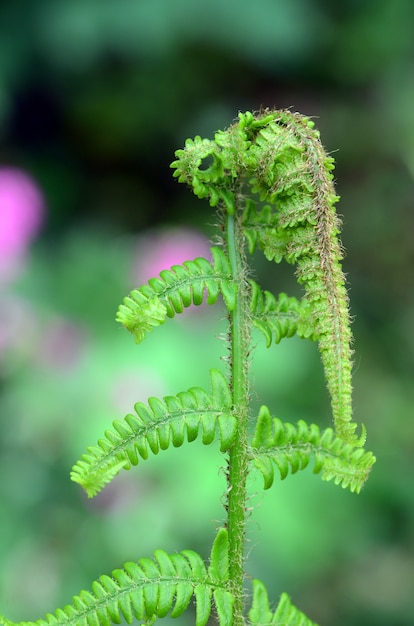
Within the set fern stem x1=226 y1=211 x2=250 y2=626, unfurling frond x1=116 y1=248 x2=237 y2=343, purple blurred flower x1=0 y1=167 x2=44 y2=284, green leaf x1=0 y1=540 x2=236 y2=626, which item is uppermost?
purple blurred flower x1=0 y1=167 x2=44 y2=284

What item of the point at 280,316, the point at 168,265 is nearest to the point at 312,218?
the point at 280,316

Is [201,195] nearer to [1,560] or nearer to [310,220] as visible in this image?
[310,220]

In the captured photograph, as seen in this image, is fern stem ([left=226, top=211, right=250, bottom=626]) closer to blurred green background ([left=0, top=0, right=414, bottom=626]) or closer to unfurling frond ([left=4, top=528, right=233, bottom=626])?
unfurling frond ([left=4, top=528, right=233, bottom=626])

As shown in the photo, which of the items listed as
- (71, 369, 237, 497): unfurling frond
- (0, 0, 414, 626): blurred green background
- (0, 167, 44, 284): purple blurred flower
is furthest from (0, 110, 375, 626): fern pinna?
(0, 167, 44, 284): purple blurred flower

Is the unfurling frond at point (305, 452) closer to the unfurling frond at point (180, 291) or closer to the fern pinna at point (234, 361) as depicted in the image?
the fern pinna at point (234, 361)

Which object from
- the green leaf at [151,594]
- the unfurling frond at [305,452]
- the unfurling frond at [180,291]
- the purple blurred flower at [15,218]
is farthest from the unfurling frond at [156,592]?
the purple blurred flower at [15,218]

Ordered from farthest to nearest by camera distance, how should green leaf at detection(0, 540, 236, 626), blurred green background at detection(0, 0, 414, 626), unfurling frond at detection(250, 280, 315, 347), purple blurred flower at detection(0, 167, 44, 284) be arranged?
purple blurred flower at detection(0, 167, 44, 284) → blurred green background at detection(0, 0, 414, 626) → unfurling frond at detection(250, 280, 315, 347) → green leaf at detection(0, 540, 236, 626)

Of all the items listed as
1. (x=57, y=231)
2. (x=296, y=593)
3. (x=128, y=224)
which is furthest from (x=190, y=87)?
(x=296, y=593)
